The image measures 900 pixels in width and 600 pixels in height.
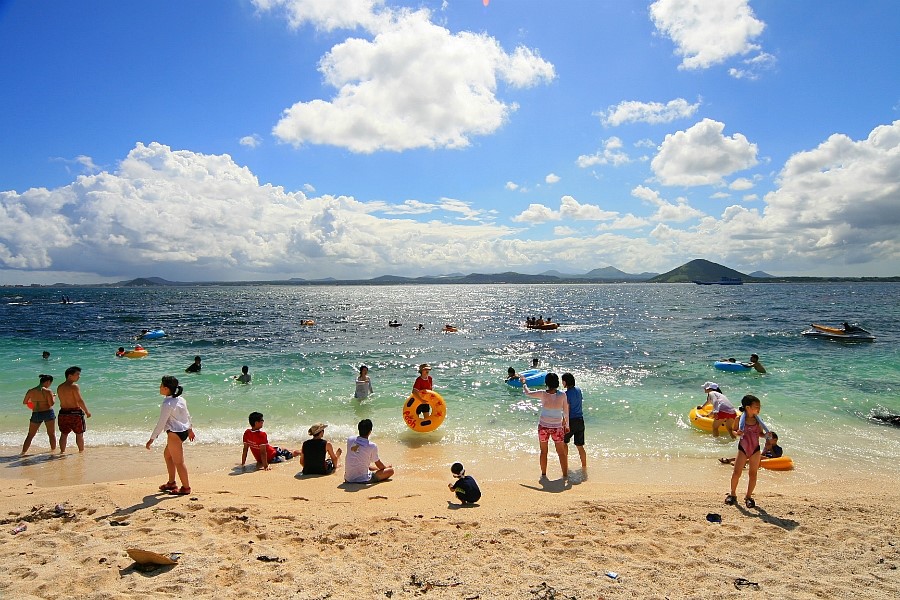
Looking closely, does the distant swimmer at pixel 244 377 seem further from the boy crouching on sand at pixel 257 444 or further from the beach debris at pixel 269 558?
the beach debris at pixel 269 558

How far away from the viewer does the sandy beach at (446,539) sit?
4.57 meters

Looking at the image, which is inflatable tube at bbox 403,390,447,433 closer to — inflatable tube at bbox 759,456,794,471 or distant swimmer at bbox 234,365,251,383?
inflatable tube at bbox 759,456,794,471

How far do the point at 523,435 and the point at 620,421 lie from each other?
299 centimetres

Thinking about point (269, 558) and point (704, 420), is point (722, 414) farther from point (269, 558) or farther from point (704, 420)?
point (269, 558)

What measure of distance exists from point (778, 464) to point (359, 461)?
7.85 m

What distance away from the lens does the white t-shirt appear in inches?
320

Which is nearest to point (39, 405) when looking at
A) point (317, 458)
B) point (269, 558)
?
point (317, 458)

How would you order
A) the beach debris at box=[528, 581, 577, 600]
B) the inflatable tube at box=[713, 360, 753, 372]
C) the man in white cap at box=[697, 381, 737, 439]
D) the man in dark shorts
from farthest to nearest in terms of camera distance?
the inflatable tube at box=[713, 360, 753, 372]
the man in white cap at box=[697, 381, 737, 439]
the man in dark shorts
the beach debris at box=[528, 581, 577, 600]

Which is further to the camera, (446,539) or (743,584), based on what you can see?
(446,539)

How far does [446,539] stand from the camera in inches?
220

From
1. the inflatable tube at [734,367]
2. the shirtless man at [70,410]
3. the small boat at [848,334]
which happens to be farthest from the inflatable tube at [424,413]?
the small boat at [848,334]

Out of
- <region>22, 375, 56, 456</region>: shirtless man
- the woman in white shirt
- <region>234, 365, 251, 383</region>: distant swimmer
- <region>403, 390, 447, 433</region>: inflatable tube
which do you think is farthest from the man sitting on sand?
<region>234, 365, 251, 383</region>: distant swimmer

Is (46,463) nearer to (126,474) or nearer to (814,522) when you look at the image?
(126,474)

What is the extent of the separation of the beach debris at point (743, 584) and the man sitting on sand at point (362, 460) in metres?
5.37
